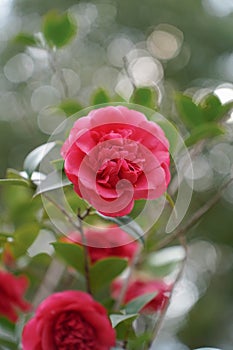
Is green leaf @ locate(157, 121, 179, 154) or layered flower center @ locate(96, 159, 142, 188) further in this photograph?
green leaf @ locate(157, 121, 179, 154)

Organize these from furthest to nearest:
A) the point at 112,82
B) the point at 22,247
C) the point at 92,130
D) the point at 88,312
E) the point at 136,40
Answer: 1. the point at 136,40
2. the point at 112,82
3. the point at 22,247
4. the point at 88,312
5. the point at 92,130

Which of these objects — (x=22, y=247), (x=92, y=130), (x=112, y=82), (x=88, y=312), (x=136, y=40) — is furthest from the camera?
(x=136, y=40)

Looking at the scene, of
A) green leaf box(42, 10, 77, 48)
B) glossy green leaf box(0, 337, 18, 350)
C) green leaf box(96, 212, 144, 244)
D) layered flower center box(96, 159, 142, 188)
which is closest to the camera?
layered flower center box(96, 159, 142, 188)

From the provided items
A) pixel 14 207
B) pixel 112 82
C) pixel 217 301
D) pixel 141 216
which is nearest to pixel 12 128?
pixel 112 82

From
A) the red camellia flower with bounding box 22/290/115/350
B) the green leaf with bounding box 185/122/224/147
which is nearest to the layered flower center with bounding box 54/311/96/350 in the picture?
the red camellia flower with bounding box 22/290/115/350

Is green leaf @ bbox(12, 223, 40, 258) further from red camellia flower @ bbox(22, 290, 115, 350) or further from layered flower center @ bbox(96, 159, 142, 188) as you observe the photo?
layered flower center @ bbox(96, 159, 142, 188)

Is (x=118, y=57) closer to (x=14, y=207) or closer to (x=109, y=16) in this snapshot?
(x=109, y=16)

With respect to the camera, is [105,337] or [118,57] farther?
[118,57]
